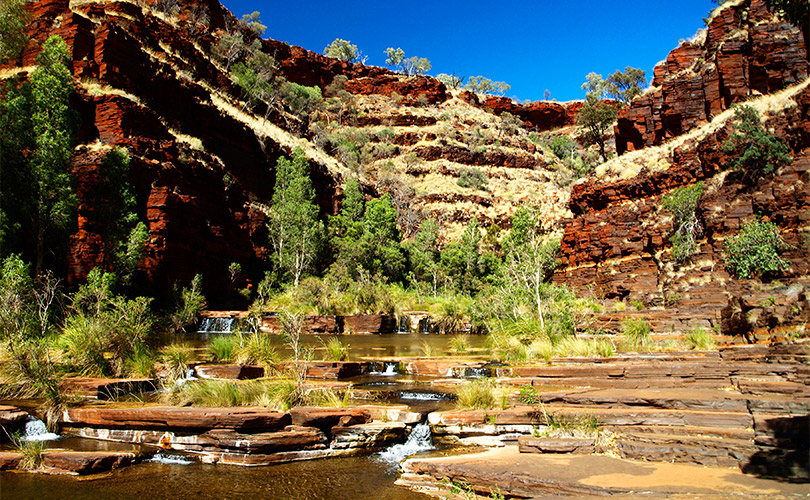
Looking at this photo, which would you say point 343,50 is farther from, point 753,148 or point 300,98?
point 753,148

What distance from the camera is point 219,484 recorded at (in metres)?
5.47

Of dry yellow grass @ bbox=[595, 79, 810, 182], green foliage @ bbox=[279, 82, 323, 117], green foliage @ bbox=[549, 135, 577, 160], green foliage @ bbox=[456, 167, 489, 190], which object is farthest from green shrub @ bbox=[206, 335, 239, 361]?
green foliage @ bbox=[549, 135, 577, 160]

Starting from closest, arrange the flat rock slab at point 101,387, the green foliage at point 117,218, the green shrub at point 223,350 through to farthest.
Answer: the flat rock slab at point 101,387, the green shrub at point 223,350, the green foliage at point 117,218

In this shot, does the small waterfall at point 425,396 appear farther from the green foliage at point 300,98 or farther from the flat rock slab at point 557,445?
the green foliage at point 300,98

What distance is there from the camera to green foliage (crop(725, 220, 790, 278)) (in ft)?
64.6

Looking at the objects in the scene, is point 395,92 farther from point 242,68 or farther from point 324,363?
point 324,363

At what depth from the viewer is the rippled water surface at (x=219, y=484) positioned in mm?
5152

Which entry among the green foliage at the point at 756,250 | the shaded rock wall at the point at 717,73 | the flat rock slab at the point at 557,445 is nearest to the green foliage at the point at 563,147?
the shaded rock wall at the point at 717,73

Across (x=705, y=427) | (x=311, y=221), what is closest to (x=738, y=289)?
(x=705, y=427)

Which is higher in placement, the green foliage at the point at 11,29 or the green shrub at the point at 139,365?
the green foliage at the point at 11,29

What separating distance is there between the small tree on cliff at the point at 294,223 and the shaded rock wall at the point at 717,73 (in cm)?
2560

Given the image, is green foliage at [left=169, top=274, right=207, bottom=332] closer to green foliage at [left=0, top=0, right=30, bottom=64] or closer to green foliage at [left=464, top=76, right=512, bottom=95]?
green foliage at [left=0, top=0, right=30, bottom=64]

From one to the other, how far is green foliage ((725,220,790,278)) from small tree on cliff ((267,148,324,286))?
2581 centimetres

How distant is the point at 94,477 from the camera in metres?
5.55
